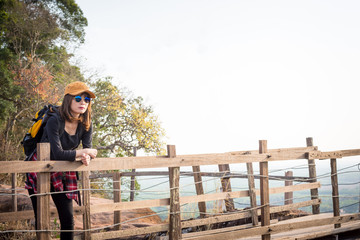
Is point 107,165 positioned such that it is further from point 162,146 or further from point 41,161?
point 162,146

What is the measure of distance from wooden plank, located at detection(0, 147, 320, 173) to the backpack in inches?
12.0

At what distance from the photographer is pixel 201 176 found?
7.27m

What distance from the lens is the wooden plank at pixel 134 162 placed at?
10.0 feet

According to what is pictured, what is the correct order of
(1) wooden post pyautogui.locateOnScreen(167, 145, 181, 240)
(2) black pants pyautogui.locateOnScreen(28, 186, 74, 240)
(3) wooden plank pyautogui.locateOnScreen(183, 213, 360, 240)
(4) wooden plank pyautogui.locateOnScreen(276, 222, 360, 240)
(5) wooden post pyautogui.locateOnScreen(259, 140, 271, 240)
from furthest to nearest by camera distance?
1. (4) wooden plank pyautogui.locateOnScreen(276, 222, 360, 240)
2. (5) wooden post pyautogui.locateOnScreen(259, 140, 271, 240)
3. (3) wooden plank pyautogui.locateOnScreen(183, 213, 360, 240)
4. (1) wooden post pyautogui.locateOnScreen(167, 145, 181, 240)
5. (2) black pants pyautogui.locateOnScreen(28, 186, 74, 240)

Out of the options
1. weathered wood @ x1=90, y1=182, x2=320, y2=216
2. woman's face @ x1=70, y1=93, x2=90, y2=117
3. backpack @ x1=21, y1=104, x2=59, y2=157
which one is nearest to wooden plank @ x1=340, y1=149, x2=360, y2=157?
weathered wood @ x1=90, y1=182, x2=320, y2=216

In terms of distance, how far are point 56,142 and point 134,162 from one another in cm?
87

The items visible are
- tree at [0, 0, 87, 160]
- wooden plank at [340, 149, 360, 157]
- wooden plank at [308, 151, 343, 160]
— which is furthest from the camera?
tree at [0, 0, 87, 160]

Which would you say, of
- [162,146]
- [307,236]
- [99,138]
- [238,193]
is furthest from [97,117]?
[307,236]

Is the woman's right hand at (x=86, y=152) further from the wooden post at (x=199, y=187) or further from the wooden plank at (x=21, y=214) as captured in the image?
the wooden post at (x=199, y=187)

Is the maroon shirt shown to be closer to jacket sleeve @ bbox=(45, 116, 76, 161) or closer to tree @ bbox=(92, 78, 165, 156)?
jacket sleeve @ bbox=(45, 116, 76, 161)

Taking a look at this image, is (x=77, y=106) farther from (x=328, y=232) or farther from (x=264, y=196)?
(x=328, y=232)

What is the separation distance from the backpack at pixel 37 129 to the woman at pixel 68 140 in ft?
0.21

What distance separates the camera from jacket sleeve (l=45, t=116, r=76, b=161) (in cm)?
309

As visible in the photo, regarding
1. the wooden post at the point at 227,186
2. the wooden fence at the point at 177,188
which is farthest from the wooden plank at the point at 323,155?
the wooden post at the point at 227,186
